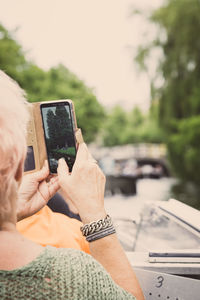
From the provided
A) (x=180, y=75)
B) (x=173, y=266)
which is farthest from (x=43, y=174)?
(x=180, y=75)

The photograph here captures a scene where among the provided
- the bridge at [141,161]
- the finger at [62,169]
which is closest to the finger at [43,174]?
the finger at [62,169]

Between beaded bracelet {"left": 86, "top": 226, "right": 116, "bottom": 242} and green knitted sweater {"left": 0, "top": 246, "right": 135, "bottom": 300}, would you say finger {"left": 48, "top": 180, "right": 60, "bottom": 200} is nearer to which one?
beaded bracelet {"left": 86, "top": 226, "right": 116, "bottom": 242}

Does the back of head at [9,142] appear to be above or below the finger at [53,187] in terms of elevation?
above

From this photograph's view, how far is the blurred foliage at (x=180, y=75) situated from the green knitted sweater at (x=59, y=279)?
44.0 ft

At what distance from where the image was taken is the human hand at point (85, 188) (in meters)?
0.99

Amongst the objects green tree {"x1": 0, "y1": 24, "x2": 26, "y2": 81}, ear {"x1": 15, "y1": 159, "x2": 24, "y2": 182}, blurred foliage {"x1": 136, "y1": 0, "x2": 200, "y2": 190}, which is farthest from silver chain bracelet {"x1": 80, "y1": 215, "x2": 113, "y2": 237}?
blurred foliage {"x1": 136, "y1": 0, "x2": 200, "y2": 190}

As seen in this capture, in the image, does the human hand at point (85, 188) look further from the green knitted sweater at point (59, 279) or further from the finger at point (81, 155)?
the green knitted sweater at point (59, 279)

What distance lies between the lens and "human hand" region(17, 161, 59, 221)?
1.17 metres

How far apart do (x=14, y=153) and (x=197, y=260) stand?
1.13m

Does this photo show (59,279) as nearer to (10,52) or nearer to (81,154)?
(81,154)

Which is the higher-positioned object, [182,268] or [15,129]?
[15,129]

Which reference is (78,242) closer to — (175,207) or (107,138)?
(175,207)

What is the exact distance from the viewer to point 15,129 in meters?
0.79

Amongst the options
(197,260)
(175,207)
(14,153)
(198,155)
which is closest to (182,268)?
(197,260)
